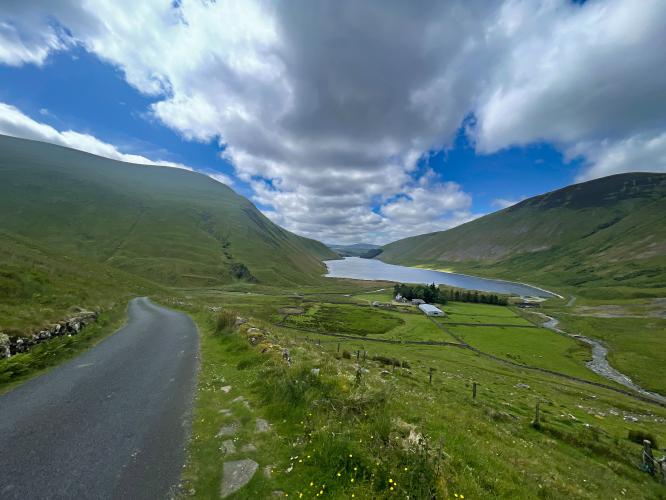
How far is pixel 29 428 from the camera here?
990cm

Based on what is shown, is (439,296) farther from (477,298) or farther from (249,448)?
(249,448)

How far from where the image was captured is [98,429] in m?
10.2

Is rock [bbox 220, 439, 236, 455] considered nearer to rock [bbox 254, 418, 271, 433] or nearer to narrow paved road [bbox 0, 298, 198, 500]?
rock [bbox 254, 418, 271, 433]

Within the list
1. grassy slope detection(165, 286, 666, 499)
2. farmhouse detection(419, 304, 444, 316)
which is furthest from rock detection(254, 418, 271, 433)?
farmhouse detection(419, 304, 444, 316)

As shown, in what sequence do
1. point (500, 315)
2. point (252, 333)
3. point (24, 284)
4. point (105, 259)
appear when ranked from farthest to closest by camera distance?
point (105, 259)
point (500, 315)
point (24, 284)
point (252, 333)

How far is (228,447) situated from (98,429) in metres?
5.22

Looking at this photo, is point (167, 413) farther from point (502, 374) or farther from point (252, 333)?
point (502, 374)

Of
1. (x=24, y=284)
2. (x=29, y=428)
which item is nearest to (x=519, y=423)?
(x=29, y=428)

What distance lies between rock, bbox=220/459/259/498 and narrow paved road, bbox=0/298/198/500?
4.38 feet

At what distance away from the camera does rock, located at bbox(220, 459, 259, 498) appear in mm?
7312

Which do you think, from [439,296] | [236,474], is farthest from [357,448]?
[439,296]

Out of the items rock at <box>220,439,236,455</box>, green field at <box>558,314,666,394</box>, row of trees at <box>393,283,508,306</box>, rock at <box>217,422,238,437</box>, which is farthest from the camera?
row of trees at <box>393,283,508,306</box>

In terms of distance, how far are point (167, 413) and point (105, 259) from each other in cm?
20808

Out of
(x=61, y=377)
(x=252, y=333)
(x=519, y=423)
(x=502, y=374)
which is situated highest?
(x=252, y=333)
